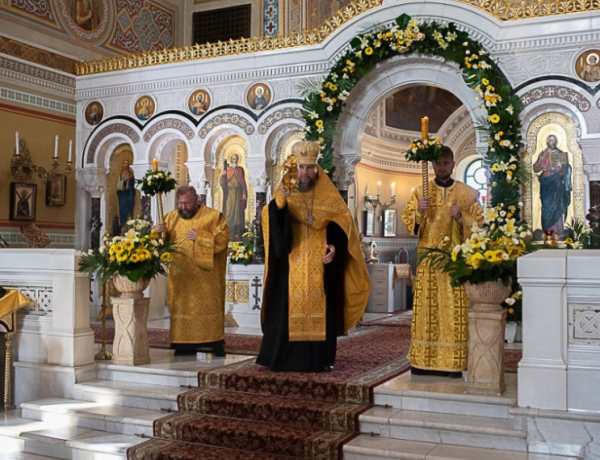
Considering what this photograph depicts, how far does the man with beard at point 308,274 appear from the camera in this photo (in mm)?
6781

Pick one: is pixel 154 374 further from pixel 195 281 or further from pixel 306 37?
pixel 306 37

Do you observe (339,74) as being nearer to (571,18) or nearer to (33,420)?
(571,18)

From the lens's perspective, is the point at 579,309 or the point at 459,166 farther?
the point at 459,166

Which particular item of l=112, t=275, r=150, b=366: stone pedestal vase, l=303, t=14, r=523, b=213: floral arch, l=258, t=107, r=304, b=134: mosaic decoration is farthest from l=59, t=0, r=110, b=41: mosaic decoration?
l=112, t=275, r=150, b=366: stone pedestal vase

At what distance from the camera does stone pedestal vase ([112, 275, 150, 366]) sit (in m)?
7.31

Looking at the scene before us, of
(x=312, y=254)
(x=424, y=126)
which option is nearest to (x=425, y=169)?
(x=424, y=126)

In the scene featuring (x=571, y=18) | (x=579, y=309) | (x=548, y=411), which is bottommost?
(x=548, y=411)

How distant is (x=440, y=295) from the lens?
6.62 metres

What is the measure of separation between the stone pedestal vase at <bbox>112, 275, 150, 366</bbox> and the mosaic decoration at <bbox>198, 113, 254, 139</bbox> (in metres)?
4.39

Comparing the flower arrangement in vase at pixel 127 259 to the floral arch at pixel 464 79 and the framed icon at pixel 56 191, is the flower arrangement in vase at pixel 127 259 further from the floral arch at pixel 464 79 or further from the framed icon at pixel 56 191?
the framed icon at pixel 56 191

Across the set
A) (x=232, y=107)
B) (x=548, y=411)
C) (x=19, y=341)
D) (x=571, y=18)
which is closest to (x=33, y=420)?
(x=19, y=341)

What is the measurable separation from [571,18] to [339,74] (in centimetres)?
312

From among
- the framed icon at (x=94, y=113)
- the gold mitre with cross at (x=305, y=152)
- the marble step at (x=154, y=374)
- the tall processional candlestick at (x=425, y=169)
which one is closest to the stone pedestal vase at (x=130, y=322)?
the marble step at (x=154, y=374)

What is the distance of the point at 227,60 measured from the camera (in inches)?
442
